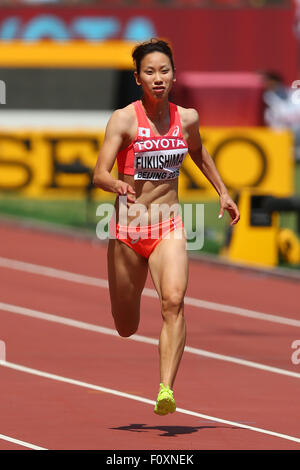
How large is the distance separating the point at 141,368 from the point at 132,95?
22.3 meters

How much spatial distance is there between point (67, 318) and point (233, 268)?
564 cm

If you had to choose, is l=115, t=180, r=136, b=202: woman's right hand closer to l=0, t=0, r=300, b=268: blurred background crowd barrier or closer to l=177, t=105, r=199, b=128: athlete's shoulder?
l=177, t=105, r=199, b=128: athlete's shoulder

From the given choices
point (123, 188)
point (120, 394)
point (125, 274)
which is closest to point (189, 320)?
point (120, 394)

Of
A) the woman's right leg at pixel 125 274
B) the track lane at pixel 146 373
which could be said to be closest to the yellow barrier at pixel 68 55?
the track lane at pixel 146 373

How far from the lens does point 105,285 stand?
65.5 ft

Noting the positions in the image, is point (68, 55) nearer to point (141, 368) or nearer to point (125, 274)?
point (141, 368)

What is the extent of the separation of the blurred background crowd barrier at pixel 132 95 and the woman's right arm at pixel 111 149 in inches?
492

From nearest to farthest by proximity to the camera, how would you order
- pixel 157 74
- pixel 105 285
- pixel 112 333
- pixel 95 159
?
pixel 157 74 → pixel 112 333 → pixel 105 285 → pixel 95 159

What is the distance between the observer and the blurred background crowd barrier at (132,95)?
2869 centimetres

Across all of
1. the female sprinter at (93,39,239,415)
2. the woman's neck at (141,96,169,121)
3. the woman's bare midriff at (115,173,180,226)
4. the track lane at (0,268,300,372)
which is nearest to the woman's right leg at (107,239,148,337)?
the female sprinter at (93,39,239,415)

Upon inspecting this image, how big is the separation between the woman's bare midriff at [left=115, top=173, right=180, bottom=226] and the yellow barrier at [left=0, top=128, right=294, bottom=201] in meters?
17.1

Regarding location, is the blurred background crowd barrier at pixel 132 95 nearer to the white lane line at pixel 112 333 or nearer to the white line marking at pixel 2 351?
the white lane line at pixel 112 333

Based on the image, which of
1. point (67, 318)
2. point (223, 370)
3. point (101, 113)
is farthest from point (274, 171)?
point (223, 370)

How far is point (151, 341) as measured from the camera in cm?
1531
